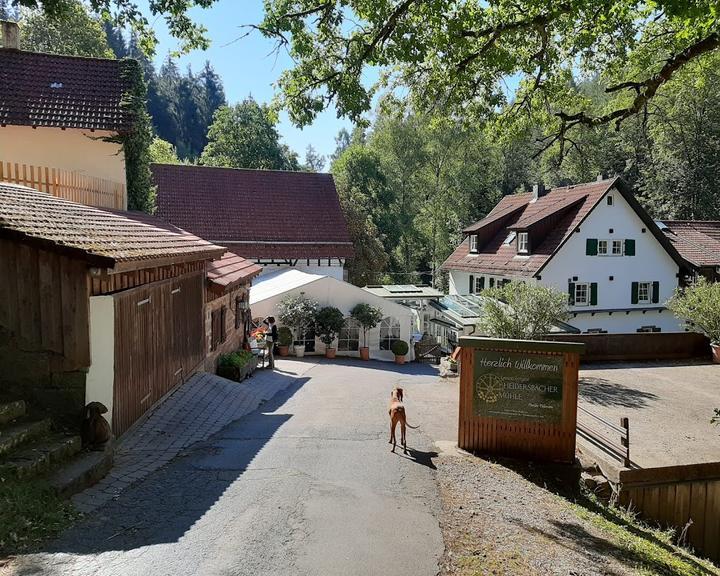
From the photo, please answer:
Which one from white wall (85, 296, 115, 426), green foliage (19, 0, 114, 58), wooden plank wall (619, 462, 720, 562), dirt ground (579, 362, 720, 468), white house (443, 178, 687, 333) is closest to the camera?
white wall (85, 296, 115, 426)

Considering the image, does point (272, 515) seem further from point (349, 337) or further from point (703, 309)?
point (703, 309)

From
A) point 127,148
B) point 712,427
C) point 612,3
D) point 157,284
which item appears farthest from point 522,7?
point 127,148

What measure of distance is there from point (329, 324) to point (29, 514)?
17.2 m

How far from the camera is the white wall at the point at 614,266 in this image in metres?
28.4

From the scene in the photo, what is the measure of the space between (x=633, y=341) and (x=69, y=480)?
1912 cm

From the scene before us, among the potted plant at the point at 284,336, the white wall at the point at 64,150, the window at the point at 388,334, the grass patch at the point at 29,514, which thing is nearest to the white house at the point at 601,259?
the window at the point at 388,334

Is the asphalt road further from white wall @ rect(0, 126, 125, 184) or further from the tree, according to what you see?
white wall @ rect(0, 126, 125, 184)

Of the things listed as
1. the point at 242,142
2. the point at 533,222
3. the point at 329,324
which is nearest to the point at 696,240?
the point at 533,222

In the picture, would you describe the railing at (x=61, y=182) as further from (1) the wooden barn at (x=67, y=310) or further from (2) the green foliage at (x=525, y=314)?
(2) the green foliage at (x=525, y=314)

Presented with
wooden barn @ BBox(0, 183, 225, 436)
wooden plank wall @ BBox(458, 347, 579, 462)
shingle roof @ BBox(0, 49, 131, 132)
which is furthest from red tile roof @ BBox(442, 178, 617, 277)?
wooden barn @ BBox(0, 183, 225, 436)

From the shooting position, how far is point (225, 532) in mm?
5680

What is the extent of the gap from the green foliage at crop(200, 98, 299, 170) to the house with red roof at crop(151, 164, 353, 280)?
1852cm

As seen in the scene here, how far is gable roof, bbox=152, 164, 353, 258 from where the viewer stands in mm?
31016

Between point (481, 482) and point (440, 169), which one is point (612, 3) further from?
point (440, 169)
